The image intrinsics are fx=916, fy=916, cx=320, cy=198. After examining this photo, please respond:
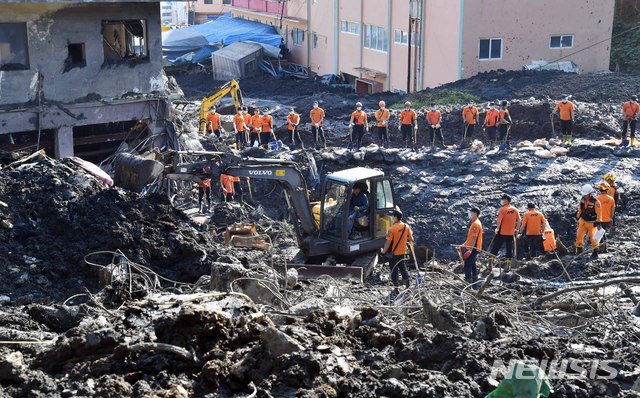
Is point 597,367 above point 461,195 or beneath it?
above

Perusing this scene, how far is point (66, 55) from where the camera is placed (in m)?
22.8

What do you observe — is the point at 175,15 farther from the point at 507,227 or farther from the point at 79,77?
the point at 507,227

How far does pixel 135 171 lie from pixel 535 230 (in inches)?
290

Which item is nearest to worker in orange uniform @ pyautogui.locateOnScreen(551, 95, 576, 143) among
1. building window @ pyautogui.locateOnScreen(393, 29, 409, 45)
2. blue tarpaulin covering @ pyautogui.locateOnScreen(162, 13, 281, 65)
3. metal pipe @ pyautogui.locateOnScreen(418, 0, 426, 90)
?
metal pipe @ pyautogui.locateOnScreen(418, 0, 426, 90)

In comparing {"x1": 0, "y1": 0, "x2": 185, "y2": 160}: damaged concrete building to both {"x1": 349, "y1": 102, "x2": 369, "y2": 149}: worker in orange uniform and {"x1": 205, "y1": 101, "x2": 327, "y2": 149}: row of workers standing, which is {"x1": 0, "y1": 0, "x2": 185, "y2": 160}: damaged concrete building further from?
{"x1": 349, "y1": 102, "x2": 369, "y2": 149}: worker in orange uniform

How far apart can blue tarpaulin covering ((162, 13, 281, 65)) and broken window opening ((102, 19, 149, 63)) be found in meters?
23.6

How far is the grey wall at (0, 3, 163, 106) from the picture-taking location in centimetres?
2216

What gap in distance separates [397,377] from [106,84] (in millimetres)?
17134

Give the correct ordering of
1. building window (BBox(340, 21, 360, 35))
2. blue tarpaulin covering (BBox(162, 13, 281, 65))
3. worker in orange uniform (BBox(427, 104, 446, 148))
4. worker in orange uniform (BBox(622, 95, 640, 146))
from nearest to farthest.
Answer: worker in orange uniform (BBox(622, 95, 640, 146)) < worker in orange uniform (BBox(427, 104, 446, 148)) < building window (BBox(340, 21, 360, 35)) < blue tarpaulin covering (BBox(162, 13, 281, 65))

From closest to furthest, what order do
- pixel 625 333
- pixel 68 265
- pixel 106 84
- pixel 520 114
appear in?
1. pixel 625 333
2. pixel 68 265
3. pixel 106 84
4. pixel 520 114

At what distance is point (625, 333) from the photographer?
10.3 metres

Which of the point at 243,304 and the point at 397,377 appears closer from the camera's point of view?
the point at 397,377

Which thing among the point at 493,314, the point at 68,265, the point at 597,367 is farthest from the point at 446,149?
the point at 597,367

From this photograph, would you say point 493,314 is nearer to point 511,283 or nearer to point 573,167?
point 511,283
